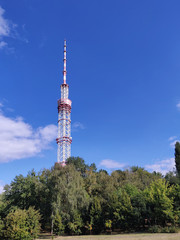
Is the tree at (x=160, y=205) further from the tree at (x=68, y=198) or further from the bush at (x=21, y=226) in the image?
the bush at (x=21, y=226)

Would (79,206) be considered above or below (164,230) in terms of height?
above

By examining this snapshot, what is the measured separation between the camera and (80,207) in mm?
33344

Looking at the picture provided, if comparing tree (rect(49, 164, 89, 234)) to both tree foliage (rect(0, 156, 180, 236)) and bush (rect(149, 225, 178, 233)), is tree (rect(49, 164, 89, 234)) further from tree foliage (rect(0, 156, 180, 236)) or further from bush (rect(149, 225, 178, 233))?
bush (rect(149, 225, 178, 233))

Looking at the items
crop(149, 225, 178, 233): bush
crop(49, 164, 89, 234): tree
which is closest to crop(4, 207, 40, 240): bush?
crop(49, 164, 89, 234): tree

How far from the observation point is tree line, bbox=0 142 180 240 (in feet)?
86.4

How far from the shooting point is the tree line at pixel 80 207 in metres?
26.3

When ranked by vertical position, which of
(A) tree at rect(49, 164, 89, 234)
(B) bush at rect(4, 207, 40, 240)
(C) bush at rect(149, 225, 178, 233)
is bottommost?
(C) bush at rect(149, 225, 178, 233)

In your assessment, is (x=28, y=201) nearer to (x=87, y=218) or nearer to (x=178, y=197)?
(x=87, y=218)

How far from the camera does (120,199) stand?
32.2m

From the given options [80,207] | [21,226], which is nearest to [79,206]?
[80,207]

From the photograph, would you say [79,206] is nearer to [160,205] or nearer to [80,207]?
[80,207]

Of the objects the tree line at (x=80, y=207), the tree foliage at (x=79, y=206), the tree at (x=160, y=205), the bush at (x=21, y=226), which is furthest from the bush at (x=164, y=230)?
the bush at (x=21, y=226)

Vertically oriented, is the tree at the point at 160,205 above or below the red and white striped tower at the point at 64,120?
below

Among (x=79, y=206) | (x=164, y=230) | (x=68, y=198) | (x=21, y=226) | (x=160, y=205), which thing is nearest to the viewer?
(x=21, y=226)
